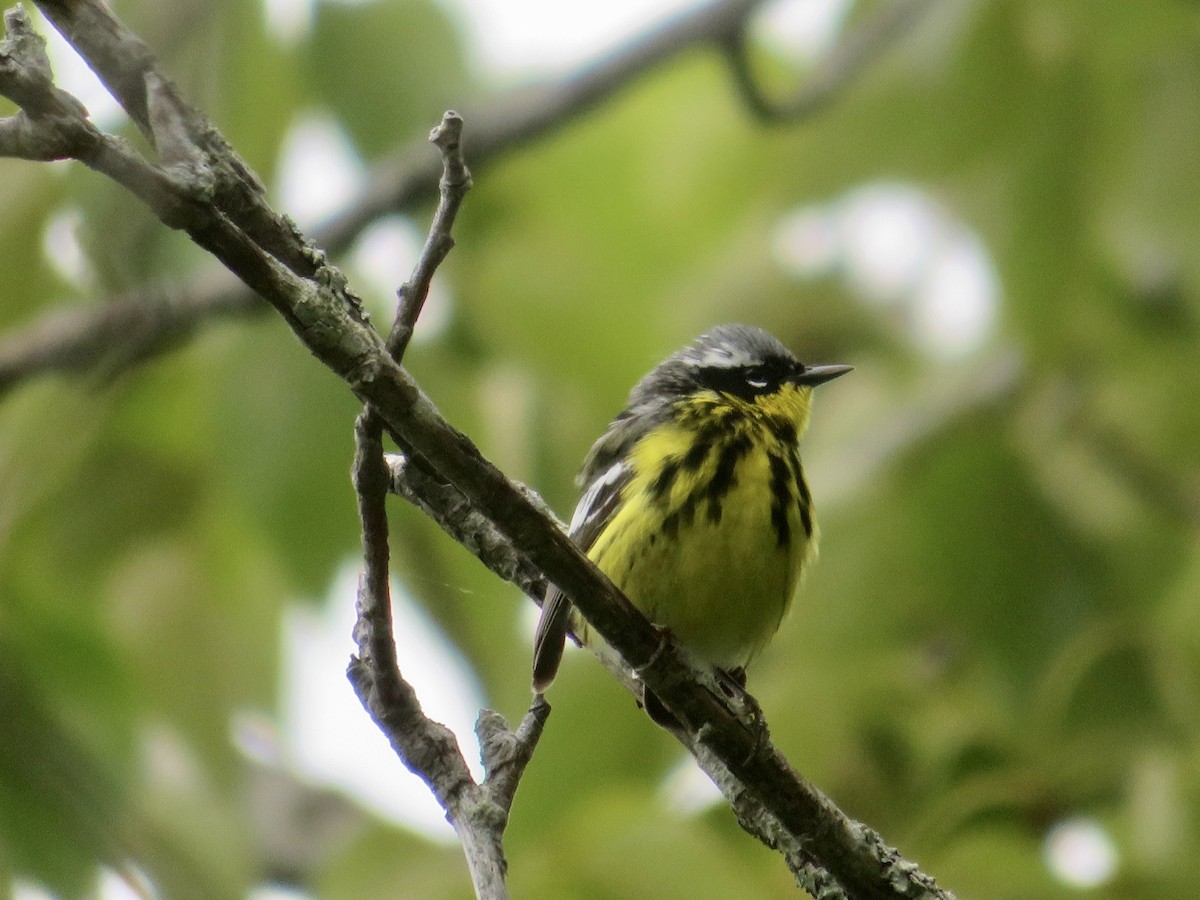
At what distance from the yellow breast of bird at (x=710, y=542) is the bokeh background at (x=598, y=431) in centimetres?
45

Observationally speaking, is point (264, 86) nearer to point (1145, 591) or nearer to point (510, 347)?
point (510, 347)

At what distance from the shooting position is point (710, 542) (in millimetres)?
3518

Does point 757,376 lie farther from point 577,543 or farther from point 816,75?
point 816,75

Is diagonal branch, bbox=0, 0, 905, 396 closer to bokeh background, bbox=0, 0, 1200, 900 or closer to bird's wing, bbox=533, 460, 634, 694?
bokeh background, bbox=0, 0, 1200, 900

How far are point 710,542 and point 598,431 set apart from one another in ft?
3.69

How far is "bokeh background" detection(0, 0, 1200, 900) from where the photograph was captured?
3469mm

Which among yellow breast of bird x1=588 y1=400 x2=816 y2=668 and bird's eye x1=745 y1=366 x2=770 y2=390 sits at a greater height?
bird's eye x1=745 y1=366 x2=770 y2=390

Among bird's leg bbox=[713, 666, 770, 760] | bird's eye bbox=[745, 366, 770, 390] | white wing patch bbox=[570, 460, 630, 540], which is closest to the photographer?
bird's leg bbox=[713, 666, 770, 760]

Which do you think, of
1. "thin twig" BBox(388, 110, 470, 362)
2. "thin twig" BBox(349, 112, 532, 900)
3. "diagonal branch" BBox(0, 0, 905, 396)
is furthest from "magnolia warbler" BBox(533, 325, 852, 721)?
"thin twig" BBox(388, 110, 470, 362)

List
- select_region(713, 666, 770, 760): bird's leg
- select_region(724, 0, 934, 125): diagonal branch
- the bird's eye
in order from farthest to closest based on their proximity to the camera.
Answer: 1. select_region(724, 0, 934, 125): diagonal branch
2. the bird's eye
3. select_region(713, 666, 770, 760): bird's leg

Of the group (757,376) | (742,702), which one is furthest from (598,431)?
(742,702)

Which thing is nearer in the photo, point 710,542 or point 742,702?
point 742,702

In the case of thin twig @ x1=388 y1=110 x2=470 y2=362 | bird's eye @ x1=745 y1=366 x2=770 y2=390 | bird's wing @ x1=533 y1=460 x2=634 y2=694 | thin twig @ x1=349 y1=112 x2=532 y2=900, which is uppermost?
bird's eye @ x1=745 y1=366 x2=770 y2=390

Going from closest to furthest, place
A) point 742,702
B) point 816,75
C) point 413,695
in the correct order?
point 413,695
point 742,702
point 816,75
